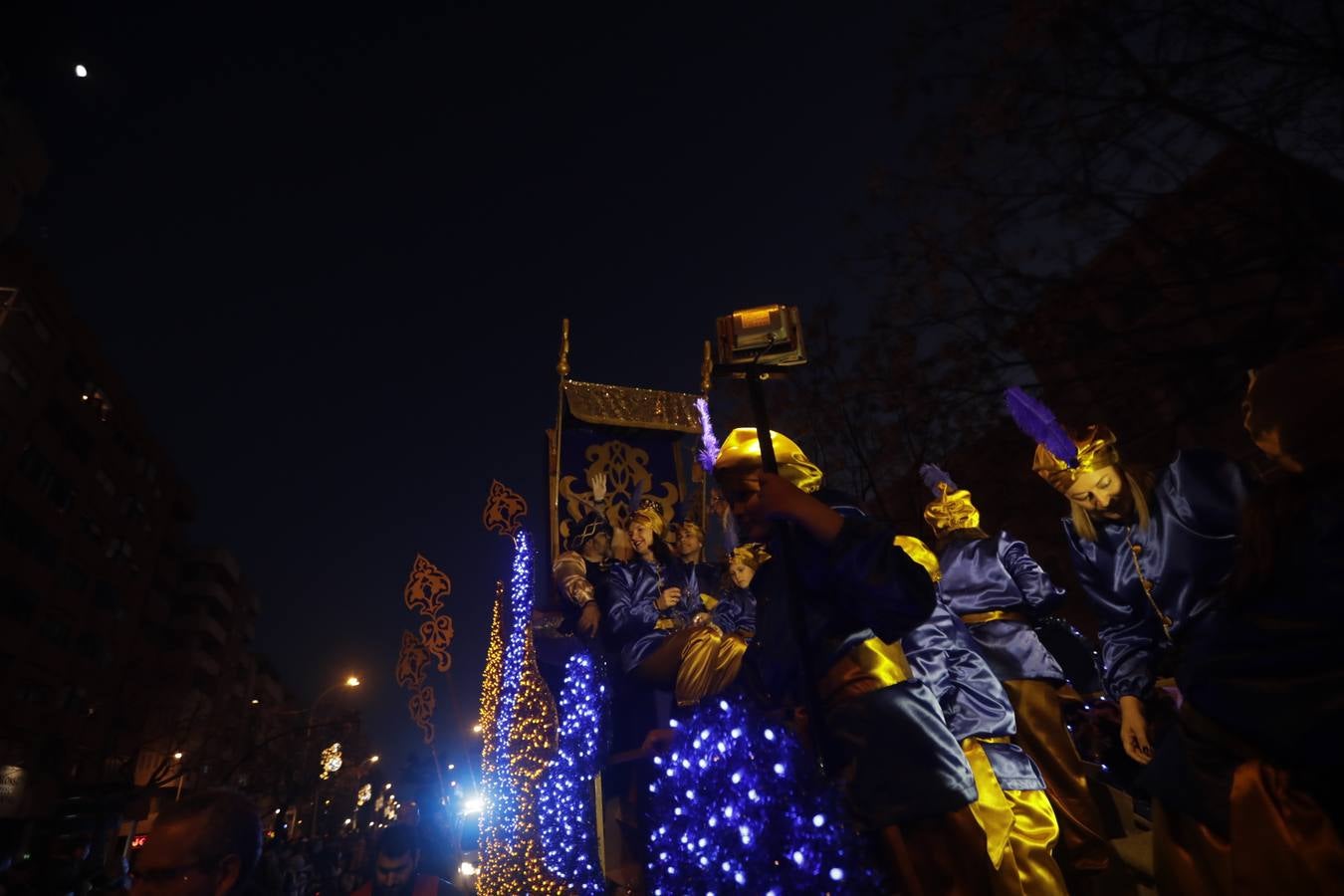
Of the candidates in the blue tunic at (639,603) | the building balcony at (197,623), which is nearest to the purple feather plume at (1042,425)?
the blue tunic at (639,603)

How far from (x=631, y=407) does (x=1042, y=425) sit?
6450 mm

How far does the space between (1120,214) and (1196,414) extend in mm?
2453

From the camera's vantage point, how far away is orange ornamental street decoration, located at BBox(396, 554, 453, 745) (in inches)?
502

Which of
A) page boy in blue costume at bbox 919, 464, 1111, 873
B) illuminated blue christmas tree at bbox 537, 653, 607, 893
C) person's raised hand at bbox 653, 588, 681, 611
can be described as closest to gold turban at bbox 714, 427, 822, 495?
page boy in blue costume at bbox 919, 464, 1111, 873

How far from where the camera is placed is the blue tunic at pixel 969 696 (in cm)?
376

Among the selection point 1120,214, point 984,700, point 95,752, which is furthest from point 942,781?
point 95,752

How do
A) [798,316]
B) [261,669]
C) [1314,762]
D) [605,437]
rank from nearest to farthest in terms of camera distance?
[1314,762]
[798,316]
[605,437]
[261,669]

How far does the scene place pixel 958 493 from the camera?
18.0ft

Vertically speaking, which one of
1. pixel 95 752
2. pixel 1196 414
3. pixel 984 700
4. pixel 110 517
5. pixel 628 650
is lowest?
pixel 984 700

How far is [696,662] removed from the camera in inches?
190

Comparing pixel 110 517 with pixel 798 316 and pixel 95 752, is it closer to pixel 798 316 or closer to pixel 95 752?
pixel 95 752

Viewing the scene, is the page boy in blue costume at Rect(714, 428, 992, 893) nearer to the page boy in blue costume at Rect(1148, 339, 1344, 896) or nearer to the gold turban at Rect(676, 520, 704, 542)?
the page boy in blue costume at Rect(1148, 339, 1344, 896)

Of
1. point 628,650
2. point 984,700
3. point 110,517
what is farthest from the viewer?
point 110,517

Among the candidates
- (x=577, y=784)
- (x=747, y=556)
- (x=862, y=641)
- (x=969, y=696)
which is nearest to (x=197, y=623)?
(x=577, y=784)
